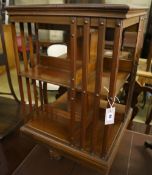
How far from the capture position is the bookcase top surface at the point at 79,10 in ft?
1.82

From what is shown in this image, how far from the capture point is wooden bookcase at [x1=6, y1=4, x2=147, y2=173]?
609mm

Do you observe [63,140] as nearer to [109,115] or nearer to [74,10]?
[109,115]

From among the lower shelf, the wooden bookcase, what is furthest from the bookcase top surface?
the lower shelf

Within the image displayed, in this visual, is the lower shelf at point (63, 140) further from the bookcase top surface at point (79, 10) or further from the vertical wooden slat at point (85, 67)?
the bookcase top surface at point (79, 10)

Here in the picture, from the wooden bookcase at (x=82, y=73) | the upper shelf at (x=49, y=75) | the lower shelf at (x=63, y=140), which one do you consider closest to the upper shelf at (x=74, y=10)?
the wooden bookcase at (x=82, y=73)

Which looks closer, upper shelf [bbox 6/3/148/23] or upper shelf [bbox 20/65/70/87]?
upper shelf [bbox 6/3/148/23]

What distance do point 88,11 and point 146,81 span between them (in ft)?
4.68

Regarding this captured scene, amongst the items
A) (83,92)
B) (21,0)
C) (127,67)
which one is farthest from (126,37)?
(21,0)

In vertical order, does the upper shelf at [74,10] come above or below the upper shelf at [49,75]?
above

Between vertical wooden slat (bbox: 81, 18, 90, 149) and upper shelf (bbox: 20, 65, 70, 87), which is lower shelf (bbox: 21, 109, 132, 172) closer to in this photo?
vertical wooden slat (bbox: 81, 18, 90, 149)

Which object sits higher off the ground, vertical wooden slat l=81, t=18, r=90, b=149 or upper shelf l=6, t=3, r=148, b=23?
upper shelf l=6, t=3, r=148, b=23

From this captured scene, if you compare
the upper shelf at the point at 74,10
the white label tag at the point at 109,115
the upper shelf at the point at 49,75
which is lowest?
the white label tag at the point at 109,115

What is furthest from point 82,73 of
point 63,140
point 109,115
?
point 63,140

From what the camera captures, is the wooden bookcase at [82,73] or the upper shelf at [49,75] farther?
the upper shelf at [49,75]
